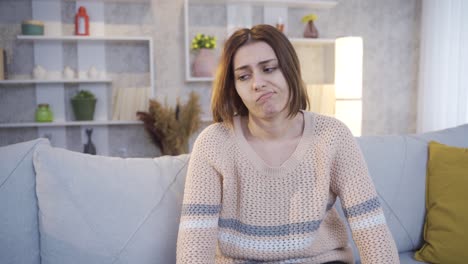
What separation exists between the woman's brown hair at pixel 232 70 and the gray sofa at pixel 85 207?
28 cm

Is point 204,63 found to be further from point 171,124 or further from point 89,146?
point 89,146

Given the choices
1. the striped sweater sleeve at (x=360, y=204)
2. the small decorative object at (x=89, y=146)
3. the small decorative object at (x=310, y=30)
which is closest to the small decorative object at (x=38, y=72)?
the small decorative object at (x=89, y=146)

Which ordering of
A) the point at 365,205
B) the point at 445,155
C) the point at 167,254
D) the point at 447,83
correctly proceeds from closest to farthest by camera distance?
the point at 365,205 → the point at 167,254 → the point at 445,155 → the point at 447,83

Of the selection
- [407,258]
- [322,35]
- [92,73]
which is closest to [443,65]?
[322,35]

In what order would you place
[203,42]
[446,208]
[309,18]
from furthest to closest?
[309,18] → [203,42] → [446,208]

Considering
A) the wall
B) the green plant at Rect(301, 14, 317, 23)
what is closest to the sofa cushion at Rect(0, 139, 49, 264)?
the wall

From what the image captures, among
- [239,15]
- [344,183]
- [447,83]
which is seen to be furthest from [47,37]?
[447,83]

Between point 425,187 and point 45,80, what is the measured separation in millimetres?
2529

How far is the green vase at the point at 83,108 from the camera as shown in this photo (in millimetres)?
2814

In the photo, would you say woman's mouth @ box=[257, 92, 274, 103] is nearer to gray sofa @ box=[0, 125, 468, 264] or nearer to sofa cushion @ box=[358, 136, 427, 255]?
gray sofa @ box=[0, 125, 468, 264]

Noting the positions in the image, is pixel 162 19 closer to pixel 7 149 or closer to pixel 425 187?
pixel 7 149

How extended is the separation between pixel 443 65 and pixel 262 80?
101 inches

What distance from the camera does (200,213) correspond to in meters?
1.07

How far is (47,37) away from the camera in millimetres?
2732
